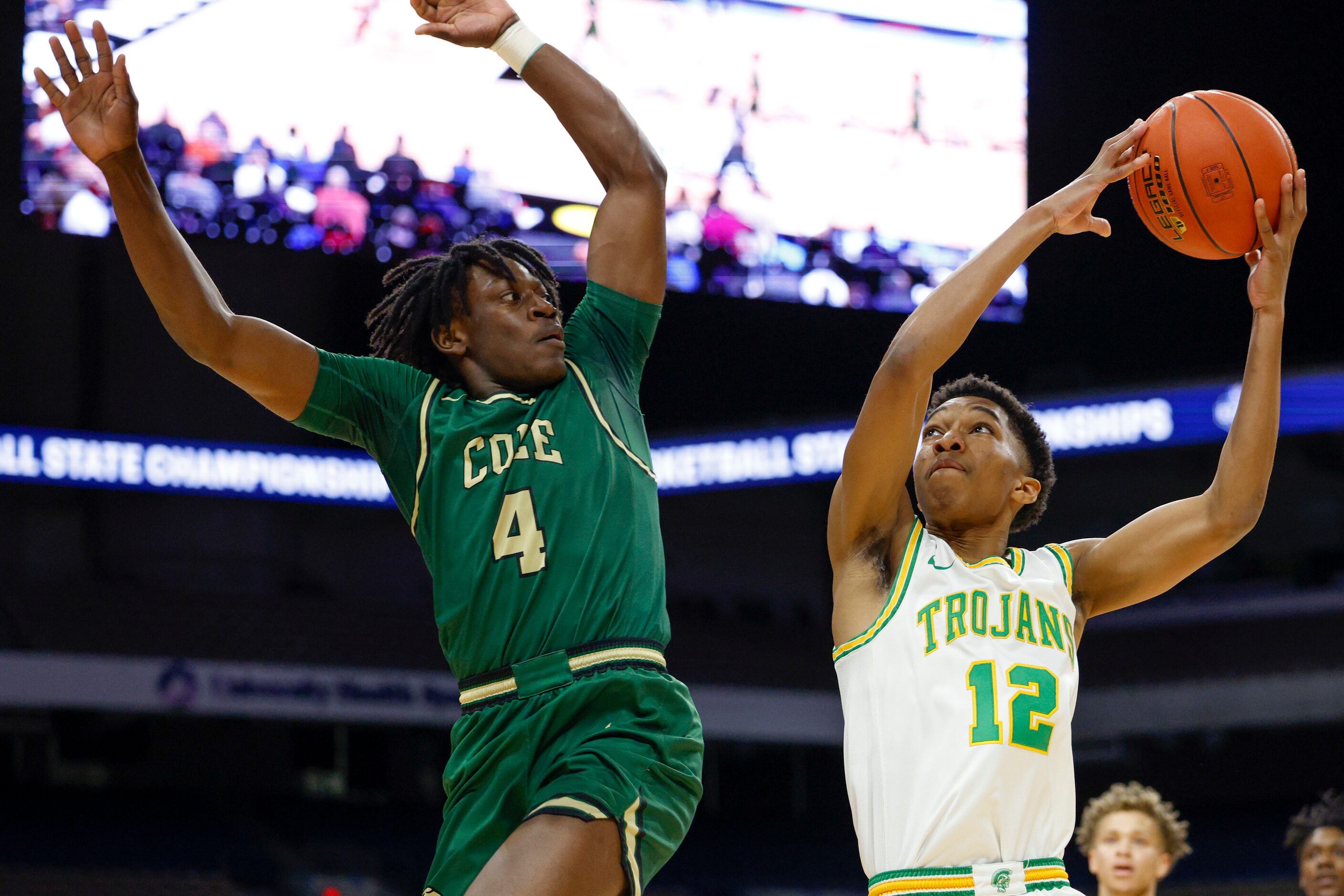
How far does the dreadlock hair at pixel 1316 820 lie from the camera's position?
21.5ft

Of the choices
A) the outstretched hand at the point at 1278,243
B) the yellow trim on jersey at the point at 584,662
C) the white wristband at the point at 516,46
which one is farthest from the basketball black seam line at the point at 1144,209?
the yellow trim on jersey at the point at 584,662

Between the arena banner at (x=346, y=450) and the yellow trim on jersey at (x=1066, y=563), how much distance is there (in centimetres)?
1088

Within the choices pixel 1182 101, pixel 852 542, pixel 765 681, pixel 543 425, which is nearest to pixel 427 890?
pixel 543 425

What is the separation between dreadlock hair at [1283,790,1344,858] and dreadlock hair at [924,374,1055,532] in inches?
130

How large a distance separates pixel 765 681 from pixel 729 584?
164 centimetres

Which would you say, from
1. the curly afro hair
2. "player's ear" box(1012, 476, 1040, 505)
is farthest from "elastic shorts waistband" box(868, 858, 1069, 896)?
the curly afro hair

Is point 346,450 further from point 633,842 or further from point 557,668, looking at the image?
point 633,842

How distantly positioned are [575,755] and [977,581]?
3.56 feet

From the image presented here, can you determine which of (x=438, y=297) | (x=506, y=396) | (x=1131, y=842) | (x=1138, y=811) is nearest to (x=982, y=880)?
(x=506, y=396)

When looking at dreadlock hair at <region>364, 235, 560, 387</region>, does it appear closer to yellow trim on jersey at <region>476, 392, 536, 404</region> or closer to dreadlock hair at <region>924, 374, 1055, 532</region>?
yellow trim on jersey at <region>476, 392, 536, 404</region>

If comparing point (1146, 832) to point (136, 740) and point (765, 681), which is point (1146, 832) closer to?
point (765, 681)

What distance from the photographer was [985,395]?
13.0ft

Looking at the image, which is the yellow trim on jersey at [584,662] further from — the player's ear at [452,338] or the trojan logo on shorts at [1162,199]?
the trojan logo on shorts at [1162,199]

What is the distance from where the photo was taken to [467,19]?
3.55 meters
